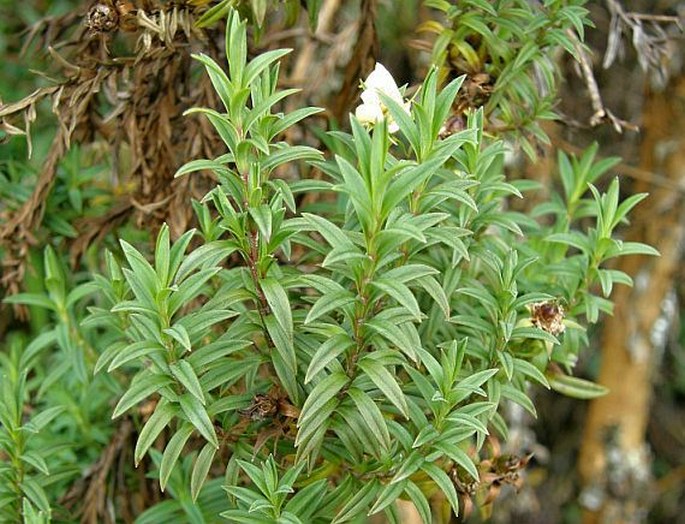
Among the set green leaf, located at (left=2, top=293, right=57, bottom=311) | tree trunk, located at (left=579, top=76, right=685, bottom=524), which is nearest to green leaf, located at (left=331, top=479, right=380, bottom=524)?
green leaf, located at (left=2, top=293, right=57, bottom=311)

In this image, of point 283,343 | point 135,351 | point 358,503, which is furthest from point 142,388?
point 358,503

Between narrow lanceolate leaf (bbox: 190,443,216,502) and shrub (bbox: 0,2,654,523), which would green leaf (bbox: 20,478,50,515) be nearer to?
shrub (bbox: 0,2,654,523)

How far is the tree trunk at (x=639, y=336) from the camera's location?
2.10m

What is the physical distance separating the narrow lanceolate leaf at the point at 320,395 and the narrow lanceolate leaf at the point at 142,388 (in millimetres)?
139

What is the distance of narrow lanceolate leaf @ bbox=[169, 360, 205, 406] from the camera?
0.89m

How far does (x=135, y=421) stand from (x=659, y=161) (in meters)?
1.39

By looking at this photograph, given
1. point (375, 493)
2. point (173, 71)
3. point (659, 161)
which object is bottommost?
point (659, 161)

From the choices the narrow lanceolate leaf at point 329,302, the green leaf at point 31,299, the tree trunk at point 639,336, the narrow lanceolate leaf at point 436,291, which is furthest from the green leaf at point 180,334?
the tree trunk at point 639,336

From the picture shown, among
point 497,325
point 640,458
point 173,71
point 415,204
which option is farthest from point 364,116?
point 640,458

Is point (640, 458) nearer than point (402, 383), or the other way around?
point (402, 383)

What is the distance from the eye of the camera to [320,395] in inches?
35.4

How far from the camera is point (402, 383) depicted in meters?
1.05

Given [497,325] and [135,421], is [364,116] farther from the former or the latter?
[135,421]

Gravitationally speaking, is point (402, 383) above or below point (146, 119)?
below
